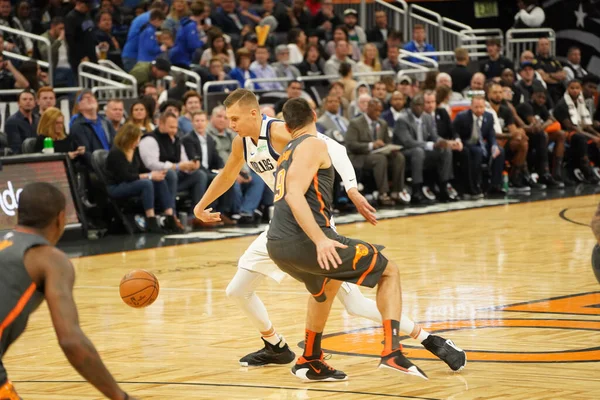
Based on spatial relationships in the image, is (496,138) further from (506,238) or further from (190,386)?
(190,386)

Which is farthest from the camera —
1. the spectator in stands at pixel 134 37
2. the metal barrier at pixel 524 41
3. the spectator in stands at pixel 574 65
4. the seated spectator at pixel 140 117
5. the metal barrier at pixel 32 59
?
the metal barrier at pixel 524 41

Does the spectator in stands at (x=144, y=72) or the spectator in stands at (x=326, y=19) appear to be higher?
the spectator in stands at (x=326, y=19)

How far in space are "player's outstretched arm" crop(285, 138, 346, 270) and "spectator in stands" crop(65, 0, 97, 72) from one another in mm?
12070

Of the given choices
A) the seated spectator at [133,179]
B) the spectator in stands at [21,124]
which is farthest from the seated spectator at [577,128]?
the spectator in stands at [21,124]

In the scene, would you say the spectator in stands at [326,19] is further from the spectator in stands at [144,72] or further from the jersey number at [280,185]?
the jersey number at [280,185]

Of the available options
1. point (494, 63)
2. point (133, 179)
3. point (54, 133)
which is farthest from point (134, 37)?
point (494, 63)

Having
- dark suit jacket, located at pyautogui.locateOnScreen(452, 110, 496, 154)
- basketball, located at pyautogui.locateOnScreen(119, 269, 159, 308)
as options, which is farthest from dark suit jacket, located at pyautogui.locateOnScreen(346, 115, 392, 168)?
basketball, located at pyautogui.locateOnScreen(119, 269, 159, 308)

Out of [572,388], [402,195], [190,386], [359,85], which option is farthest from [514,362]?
[359,85]

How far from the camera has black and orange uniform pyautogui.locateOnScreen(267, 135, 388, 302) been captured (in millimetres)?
6680

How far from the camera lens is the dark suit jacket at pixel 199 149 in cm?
1553

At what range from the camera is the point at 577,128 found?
21.5 meters

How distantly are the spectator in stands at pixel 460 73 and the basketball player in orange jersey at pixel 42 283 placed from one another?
693 inches

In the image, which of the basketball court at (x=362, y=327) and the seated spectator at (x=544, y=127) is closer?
the basketball court at (x=362, y=327)

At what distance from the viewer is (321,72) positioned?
20.6 m
